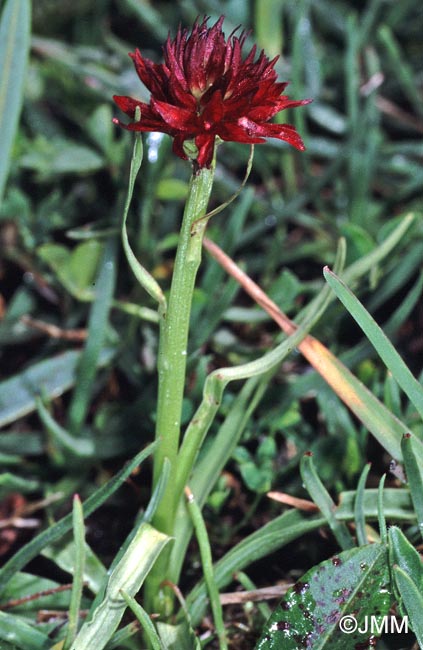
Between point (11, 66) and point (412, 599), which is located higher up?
point (11, 66)

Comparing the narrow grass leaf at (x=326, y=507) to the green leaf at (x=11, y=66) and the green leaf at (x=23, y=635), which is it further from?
the green leaf at (x=11, y=66)

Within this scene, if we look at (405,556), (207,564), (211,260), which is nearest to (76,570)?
(207,564)

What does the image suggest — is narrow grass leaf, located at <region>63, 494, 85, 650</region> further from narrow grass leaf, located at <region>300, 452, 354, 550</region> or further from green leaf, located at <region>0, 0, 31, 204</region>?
green leaf, located at <region>0, 0, 31, 204</region>

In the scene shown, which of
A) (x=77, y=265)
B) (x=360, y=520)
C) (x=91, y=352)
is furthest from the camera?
(x=77, y=265)

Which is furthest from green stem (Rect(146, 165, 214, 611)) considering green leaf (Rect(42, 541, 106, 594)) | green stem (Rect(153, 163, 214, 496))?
green leaf (Rect(42, 541, 106, 594))

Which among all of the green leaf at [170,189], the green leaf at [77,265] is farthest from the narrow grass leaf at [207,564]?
the green leaf at [170,189]

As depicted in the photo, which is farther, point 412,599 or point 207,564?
point 207,564

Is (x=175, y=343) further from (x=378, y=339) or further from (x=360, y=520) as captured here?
(x=360, y=520)
